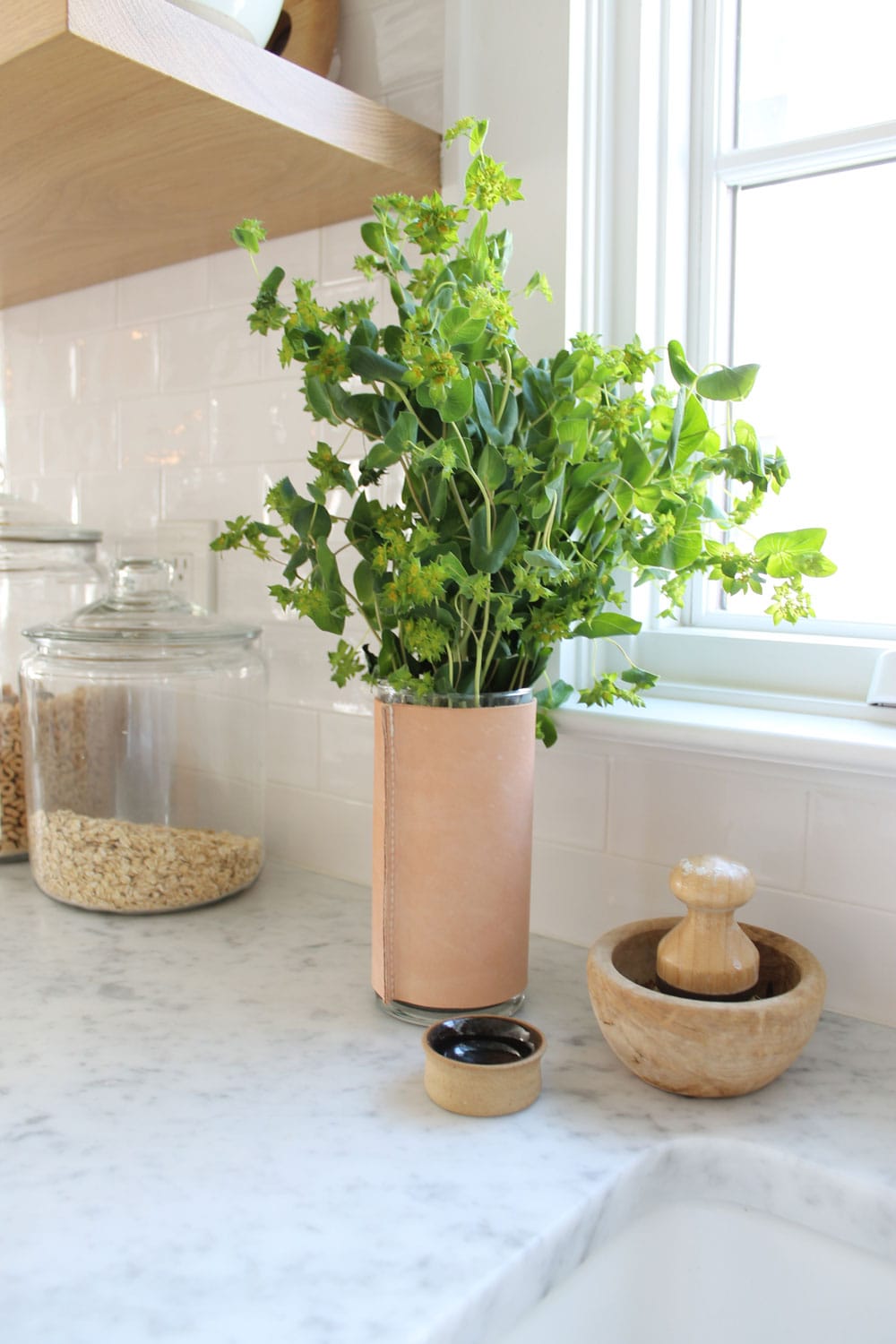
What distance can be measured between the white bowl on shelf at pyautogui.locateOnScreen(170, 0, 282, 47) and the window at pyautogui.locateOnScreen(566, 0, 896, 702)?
278 mm

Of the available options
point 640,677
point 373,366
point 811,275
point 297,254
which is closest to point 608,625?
point 640,677

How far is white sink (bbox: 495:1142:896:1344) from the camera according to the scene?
0.67 metres

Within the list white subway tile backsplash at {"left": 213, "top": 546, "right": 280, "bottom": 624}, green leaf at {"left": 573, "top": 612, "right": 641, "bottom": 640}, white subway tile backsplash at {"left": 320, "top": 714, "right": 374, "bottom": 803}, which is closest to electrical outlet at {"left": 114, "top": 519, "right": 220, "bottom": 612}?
white subway tile backsplash at {"left": 213, "top": 546, "right": 280, "bottom": 624}

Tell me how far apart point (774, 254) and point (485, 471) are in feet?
1.53

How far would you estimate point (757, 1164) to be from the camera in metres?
0.69

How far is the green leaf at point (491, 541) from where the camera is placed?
767 mm

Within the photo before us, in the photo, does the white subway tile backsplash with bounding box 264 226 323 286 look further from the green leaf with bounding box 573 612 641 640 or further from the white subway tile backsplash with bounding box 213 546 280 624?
the green leaf with bounding box 573 612 641 640

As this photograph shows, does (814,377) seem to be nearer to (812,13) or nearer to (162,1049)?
(812,13)

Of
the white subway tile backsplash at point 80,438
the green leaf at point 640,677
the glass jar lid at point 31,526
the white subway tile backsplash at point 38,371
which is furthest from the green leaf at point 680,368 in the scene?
the white subway tile backsplash at point 38,371

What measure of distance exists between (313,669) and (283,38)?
0.65m

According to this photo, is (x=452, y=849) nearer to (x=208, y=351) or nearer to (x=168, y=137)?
(x=168, y=137)

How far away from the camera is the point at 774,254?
104cm

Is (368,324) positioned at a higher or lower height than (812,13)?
lower

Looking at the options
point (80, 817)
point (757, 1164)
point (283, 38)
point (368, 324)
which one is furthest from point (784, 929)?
point (283, 38)
